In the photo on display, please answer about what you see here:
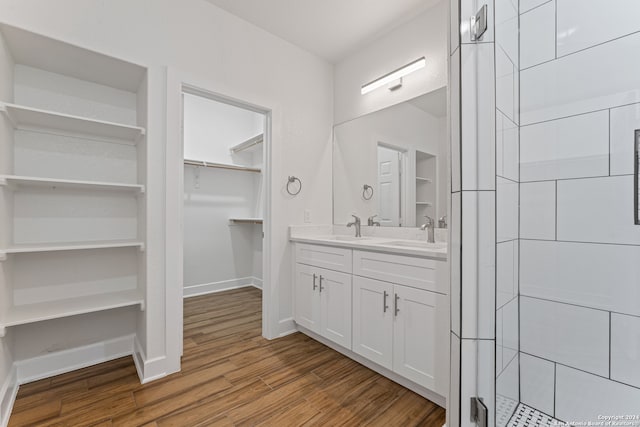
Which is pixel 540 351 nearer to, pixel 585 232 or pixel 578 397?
pixel 578 397

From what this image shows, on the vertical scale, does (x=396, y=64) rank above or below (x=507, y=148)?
above

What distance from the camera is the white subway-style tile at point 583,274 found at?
111 cm

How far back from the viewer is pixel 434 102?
213cm

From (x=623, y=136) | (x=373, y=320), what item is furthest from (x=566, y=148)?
(x=373, y=320)

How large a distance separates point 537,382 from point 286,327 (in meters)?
1.79

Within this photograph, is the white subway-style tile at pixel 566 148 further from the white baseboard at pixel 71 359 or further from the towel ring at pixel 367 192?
the white baseboard at pixel 71 359

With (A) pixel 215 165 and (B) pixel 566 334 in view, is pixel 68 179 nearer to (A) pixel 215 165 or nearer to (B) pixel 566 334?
(A) pixel 215 165

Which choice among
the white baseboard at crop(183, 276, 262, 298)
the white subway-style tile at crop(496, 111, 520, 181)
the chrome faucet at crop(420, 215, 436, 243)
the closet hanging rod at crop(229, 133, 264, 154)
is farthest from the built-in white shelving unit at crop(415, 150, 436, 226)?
the white baseboard at crop(183, 276, 262, 298)

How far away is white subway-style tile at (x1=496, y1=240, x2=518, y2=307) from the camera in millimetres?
1211

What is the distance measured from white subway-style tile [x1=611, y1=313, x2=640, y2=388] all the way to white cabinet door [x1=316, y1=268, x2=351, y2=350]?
1.32 metres

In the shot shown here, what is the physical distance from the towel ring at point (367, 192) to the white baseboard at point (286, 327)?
1.31m

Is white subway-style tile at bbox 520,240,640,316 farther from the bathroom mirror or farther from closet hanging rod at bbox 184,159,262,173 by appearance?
closet hanging rod at bbox 184,159,262,173

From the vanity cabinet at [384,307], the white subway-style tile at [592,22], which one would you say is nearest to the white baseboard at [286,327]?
the vanity cabinet at [384,307]

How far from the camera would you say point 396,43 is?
238 centimetres
